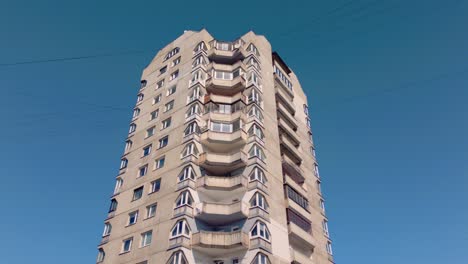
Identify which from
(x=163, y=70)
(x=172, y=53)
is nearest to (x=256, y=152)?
(x=163, y=70)

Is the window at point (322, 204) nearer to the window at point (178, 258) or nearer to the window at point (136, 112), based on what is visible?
the window at point (178, 258)

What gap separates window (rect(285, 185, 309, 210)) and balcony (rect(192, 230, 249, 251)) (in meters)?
12.4

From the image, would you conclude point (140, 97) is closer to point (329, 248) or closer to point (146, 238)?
point (146, 238)

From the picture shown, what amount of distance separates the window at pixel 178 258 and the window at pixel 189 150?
1224 centimetres

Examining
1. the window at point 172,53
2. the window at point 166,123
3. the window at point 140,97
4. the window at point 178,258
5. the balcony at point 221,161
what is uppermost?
the window at point 172,53

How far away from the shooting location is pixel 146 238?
128 ft

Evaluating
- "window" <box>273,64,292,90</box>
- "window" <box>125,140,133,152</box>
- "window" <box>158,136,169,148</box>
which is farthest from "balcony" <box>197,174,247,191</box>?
"window" <box>273,64,292,90</box>

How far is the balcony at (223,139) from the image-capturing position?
4397cm

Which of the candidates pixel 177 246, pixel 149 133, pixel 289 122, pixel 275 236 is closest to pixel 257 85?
pixel 289 122

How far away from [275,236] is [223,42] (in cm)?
3352

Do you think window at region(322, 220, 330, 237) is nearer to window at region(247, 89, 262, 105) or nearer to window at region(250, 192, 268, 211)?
window at region(250, 192, 268, 211)

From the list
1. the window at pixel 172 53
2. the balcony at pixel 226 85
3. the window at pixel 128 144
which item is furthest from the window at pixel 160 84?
the window at pixel 128 144

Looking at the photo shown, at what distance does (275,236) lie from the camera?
38.4m

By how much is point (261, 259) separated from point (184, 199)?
10.3 meters
